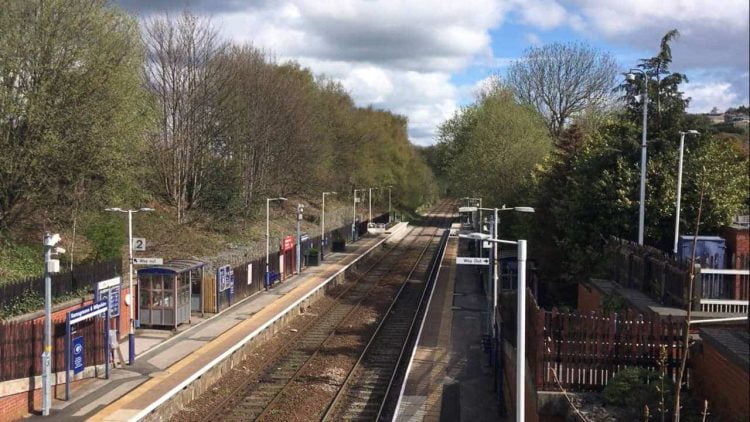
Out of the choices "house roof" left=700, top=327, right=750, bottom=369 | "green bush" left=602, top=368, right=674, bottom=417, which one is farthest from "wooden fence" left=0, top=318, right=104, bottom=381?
"house roof" left=700, top=327, right=750, bottom=369

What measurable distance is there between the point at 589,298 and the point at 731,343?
443 inches

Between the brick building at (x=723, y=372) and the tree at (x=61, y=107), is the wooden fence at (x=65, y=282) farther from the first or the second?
the brick building at (x=723, y=372)

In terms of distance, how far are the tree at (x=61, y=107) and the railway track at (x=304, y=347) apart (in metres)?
9.02

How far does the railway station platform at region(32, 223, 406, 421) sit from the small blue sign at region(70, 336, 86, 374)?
1.67 feet

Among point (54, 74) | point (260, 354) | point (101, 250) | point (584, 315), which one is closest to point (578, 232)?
point (260, 354)

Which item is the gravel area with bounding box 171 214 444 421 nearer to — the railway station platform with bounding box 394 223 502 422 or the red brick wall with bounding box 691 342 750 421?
the railway station platform with bounding box 394 223 502 422

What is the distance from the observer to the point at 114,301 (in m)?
18.5

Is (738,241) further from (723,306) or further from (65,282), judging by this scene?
(65,282)

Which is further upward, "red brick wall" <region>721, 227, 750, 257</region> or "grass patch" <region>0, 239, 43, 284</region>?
"red brick wall" <region>721, 227, 750, 257</region>

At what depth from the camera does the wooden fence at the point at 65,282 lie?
1684cm

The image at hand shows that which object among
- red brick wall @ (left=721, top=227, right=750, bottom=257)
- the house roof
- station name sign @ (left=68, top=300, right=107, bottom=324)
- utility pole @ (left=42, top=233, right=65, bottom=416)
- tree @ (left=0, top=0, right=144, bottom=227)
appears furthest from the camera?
tree @ (left=0, top=0, right=144, bottom=227)

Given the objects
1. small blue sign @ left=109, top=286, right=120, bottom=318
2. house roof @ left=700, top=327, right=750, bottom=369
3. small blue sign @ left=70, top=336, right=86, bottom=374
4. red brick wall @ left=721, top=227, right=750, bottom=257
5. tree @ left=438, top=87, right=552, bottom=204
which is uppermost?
tree @ left=438, top=87, right=552, bottom=204

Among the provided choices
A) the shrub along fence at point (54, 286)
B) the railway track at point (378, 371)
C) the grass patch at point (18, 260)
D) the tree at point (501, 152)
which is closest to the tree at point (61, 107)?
the grass patch at point (18, 260)

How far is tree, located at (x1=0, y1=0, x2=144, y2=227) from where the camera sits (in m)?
21.4
